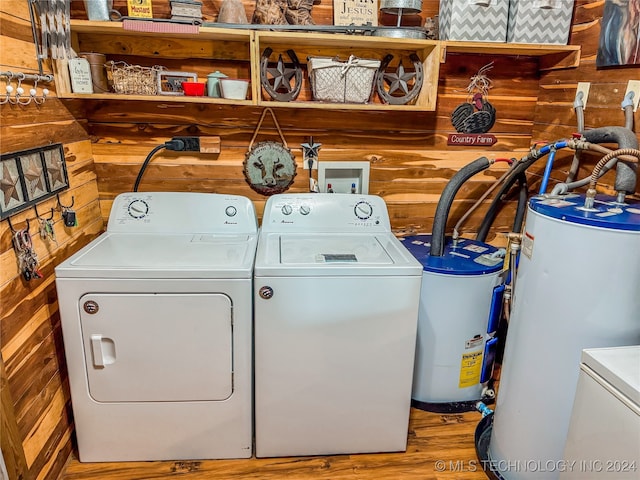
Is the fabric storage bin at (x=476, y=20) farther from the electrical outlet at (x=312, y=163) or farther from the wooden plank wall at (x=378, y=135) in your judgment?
the electrical outlet at (x=312, y=163)

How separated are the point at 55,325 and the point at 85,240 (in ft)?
1.49

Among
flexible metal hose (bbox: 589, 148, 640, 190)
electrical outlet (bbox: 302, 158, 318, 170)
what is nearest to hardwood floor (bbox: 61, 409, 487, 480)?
flexible metal hose (bbox: 589, 148, 640, 190)

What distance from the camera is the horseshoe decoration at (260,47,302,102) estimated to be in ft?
6.86

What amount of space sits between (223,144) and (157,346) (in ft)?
3.49

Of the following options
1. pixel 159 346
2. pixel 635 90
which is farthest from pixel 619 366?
pixel 159 346

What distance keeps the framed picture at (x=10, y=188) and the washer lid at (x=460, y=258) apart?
1593 millimetres

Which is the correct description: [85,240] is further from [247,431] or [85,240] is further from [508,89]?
[508,89]

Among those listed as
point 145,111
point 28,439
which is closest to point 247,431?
point 28,439

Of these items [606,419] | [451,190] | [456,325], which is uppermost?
[451,190]

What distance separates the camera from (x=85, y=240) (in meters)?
2.08

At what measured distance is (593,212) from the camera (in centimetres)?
139

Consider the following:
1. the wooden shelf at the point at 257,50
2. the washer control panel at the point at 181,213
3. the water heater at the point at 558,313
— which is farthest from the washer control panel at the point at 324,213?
the water heater at the point at 558,313

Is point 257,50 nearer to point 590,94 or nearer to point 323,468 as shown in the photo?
point 590,94

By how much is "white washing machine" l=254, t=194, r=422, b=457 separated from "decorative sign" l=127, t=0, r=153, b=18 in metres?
1.06
